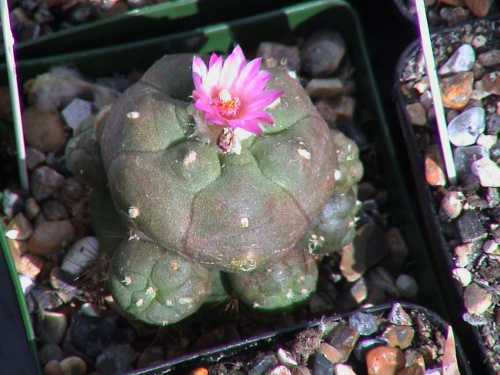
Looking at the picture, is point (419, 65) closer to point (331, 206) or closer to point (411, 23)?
point (411, 23)

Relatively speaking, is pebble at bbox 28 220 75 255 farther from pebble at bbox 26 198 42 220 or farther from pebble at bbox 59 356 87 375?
pebble at bbox 59 356 87 375

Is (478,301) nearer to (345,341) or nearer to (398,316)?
(398,316)

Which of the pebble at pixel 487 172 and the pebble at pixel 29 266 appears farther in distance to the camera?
the pebble at pixel 29 266

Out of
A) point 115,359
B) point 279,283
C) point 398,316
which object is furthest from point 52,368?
point 398,316

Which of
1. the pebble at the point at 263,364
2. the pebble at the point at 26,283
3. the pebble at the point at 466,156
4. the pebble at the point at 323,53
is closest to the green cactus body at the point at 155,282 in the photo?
the pebble at the point at 263,364

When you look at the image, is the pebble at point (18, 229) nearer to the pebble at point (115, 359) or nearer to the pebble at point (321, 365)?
the pebble at point (115, 359)

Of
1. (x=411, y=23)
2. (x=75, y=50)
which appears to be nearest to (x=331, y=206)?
(x=411, y=23)

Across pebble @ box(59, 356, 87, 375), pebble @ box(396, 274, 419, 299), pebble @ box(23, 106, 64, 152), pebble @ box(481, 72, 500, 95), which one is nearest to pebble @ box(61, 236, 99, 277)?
pebble @ box(59, 356, 87, 375)
